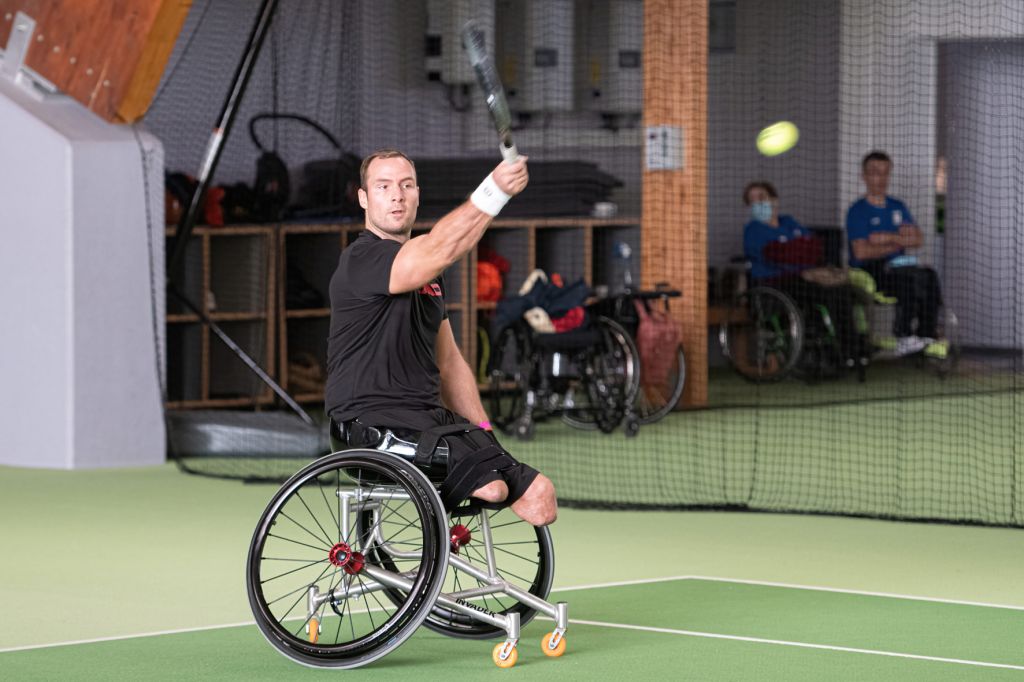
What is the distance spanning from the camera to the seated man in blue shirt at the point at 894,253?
11562 mm

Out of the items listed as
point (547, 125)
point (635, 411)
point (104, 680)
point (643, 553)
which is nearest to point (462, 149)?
point (547, 125)

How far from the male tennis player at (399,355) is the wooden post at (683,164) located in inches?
230

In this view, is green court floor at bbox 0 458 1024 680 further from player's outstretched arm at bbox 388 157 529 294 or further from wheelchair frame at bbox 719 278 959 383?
wheelchair frame at bbox 719 278 959 383

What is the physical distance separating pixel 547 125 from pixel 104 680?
26.4 ft

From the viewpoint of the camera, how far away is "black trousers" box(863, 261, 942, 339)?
11.6m

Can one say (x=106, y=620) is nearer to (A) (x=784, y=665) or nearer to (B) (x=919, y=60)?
(A) (x=784, y=665)

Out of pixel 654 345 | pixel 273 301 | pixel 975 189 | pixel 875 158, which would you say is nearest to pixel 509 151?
pixel 654 345

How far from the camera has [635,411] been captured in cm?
916

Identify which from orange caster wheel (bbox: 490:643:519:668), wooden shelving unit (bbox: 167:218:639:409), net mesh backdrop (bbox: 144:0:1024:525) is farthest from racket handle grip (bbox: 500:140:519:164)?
wooden shelving unit (bbox: 167:218:639:409)

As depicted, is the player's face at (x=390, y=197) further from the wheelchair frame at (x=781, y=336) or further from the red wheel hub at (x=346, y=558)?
the wheelchair frame at (x=781, y=336)

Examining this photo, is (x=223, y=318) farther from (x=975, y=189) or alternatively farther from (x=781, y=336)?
(x=975, y=189)

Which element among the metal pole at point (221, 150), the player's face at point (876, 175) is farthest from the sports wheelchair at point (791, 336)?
the metal pole at point (221, 150)

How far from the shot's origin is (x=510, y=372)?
927 cm

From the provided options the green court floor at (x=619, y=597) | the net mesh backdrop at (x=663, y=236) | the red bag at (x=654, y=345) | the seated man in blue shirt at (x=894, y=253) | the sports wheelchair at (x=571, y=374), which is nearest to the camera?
the green court floor at (x=619, y=597)
